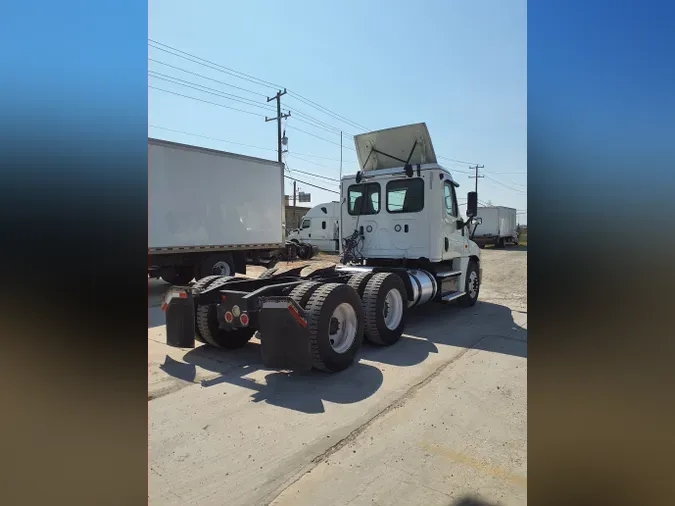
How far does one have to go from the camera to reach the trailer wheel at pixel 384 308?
589cm

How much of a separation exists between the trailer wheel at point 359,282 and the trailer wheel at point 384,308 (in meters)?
0.06

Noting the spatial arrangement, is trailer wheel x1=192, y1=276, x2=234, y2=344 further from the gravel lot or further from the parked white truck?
the parked white truck

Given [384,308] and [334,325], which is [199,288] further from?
[384,308]

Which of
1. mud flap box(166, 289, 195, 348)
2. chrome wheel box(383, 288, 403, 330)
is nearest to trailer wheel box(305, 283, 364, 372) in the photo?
chrome wheel box(383, 288, 403, 330)

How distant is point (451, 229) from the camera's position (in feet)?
27.3

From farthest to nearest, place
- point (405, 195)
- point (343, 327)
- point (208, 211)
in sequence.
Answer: point (208, 211) → point (405, 195) → point (343, 327)

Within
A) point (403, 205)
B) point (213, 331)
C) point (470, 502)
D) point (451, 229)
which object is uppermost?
point (403, 205)

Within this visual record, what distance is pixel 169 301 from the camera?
538 cm

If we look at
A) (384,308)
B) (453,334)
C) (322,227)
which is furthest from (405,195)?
(322,227)

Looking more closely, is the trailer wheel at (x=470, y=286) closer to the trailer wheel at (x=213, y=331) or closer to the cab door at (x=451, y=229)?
the cab door at (x=451, y=229)

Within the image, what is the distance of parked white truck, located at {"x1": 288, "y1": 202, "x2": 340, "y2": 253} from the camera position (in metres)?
26.4

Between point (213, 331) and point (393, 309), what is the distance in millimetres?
2736
